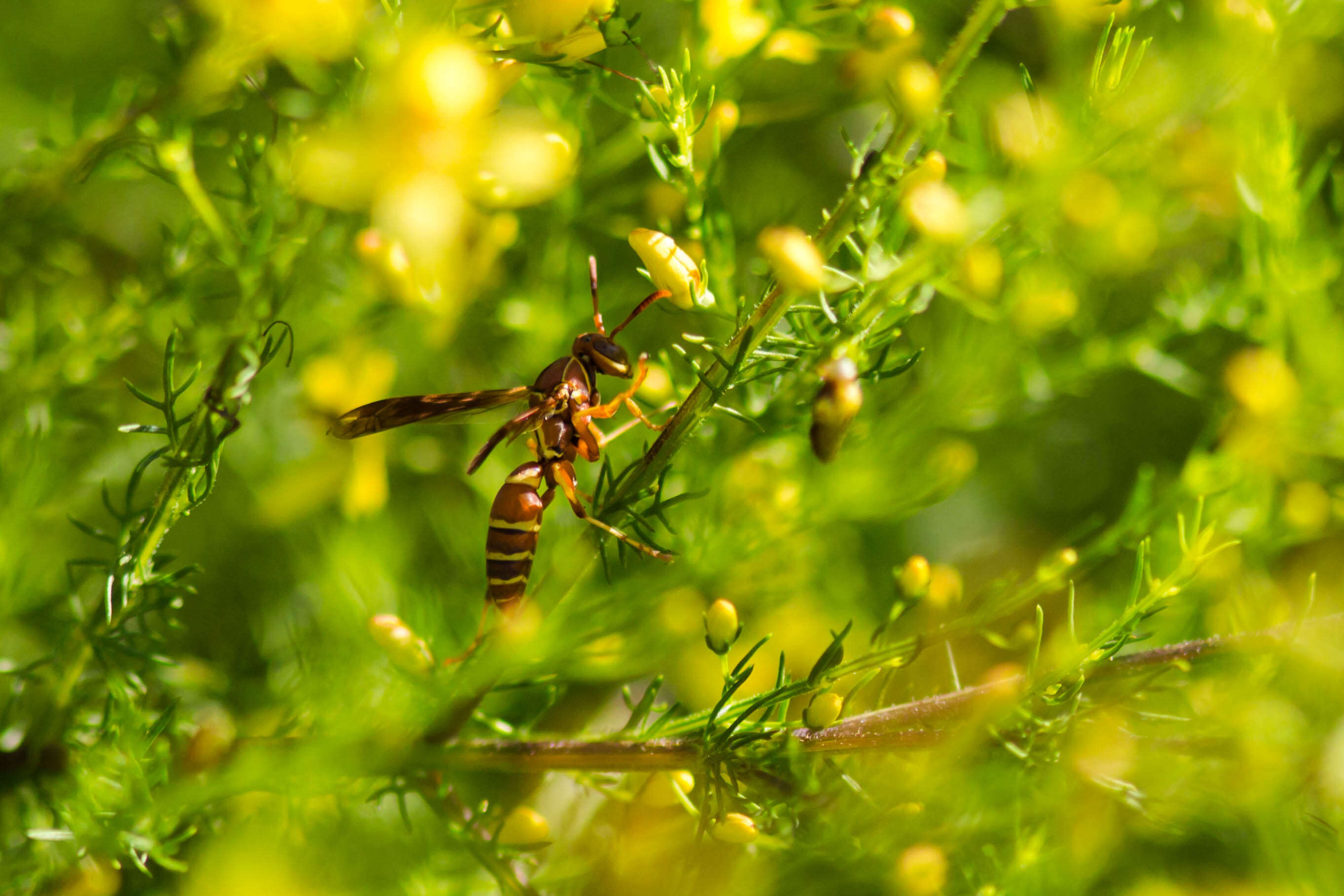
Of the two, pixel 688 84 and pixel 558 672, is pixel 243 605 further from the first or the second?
pixel 688 84

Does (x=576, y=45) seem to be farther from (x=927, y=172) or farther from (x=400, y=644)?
(x=400, y=644)

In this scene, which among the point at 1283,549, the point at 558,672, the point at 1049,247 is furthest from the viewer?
the point at 1283,549

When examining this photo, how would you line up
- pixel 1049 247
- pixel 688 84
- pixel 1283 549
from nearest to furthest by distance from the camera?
pixel 688 84
pixel 1049 247
pixel 1283 549

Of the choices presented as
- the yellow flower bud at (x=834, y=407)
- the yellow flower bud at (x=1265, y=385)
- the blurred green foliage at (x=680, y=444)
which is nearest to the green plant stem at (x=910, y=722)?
the blurred green foliage at (x=680, y=444)

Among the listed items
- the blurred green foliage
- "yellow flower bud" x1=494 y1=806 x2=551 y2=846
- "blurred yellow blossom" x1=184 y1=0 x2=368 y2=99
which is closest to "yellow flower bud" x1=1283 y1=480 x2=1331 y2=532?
the blurred green foliage

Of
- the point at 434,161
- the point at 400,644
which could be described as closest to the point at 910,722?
the point at 400,644

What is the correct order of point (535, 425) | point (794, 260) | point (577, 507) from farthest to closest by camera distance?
1. point (535, 425)
2. point (577, 507)
3. point (794, 260)

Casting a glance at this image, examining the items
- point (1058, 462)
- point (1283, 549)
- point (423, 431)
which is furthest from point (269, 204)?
point (1283, 549)

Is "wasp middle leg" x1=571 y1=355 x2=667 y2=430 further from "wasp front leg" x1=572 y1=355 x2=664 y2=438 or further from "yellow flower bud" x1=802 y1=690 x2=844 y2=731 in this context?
"yellow flower bud" x1=802 y1=690 x2=844 y2=731
